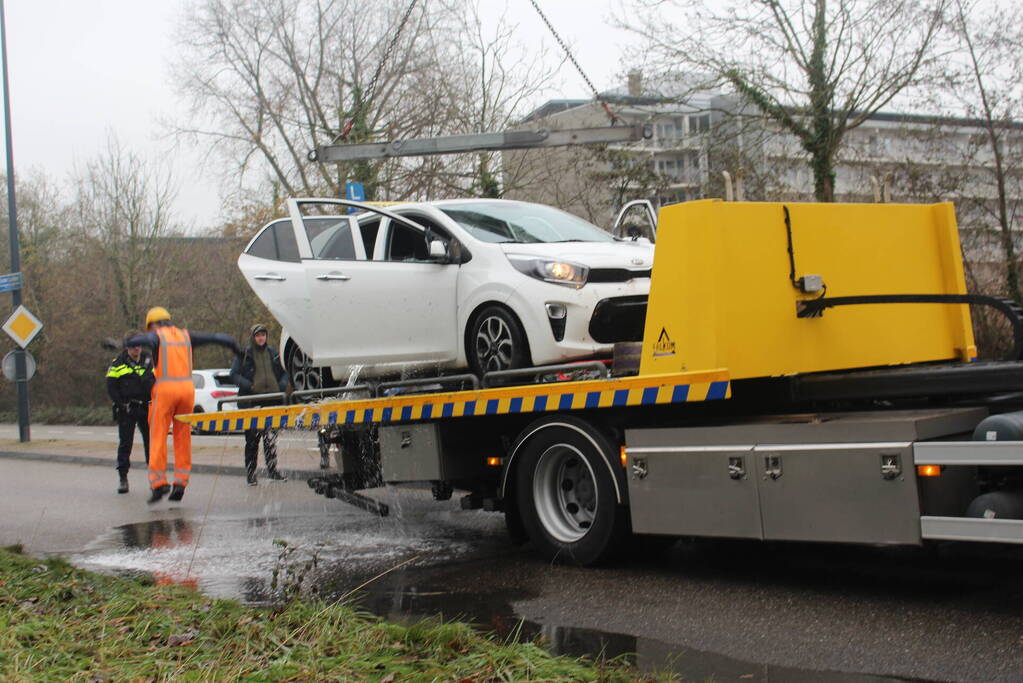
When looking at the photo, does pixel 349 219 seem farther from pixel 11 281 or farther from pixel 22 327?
pixel 11 281

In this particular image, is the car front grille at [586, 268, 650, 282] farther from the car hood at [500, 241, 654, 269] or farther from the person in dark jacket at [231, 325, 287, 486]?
the person in dark jacket at [231, 325, 287, 486]

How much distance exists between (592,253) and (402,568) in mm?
2472

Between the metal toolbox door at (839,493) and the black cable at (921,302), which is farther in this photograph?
the black cable at (921,302)

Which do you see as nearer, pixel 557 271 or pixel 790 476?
pixel 790 476

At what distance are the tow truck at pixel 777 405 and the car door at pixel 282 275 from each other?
1263 mm

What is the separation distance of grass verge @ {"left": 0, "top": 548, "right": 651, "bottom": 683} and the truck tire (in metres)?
1.98

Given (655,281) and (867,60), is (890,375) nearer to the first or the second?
(655,281)

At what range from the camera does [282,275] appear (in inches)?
348

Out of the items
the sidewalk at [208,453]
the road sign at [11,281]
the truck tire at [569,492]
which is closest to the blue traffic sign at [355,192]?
the sidewalk at [208,453]

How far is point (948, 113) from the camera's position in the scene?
18.6 metres

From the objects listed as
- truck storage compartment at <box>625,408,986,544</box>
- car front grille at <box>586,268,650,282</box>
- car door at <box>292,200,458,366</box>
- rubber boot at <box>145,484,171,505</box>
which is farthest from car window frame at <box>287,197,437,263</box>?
rubber boot at <box>145,484,171,505</box>

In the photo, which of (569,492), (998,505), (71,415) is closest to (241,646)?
(569,492)

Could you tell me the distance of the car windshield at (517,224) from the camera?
8.38 metres

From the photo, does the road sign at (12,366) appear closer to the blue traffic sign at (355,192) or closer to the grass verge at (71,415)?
the grass verge at (71,415)
